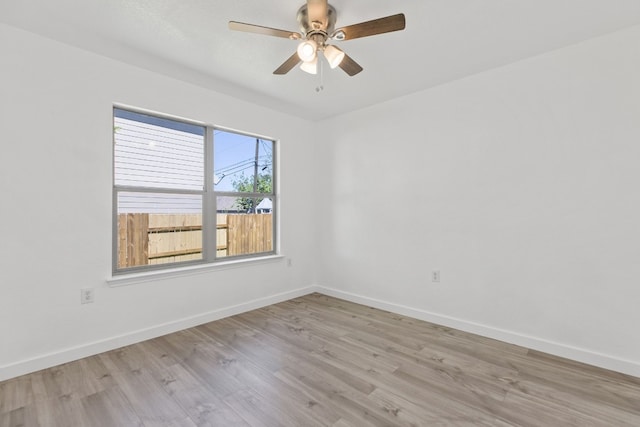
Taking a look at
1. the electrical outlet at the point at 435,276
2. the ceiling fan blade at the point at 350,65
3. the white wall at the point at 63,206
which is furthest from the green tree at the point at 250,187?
the electrical outlet at the point at 435,276

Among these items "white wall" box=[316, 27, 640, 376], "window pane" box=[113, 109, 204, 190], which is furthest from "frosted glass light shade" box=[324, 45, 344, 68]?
"window pane" box=[113, 109, 204, 190]

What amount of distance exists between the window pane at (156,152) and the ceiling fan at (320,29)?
163 cm

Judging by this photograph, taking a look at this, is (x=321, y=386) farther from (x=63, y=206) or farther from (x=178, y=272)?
(x=63, y=206)

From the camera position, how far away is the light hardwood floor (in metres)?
1.71

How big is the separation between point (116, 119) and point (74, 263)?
1328 millimetres

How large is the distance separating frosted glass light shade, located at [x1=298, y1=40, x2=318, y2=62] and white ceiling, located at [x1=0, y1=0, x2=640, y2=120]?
0.88 ft

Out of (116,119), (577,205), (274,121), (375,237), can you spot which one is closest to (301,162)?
(274,121)

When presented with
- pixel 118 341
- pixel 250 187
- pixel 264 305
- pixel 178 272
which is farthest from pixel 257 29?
pixel 264 305

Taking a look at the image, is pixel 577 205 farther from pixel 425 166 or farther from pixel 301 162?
pixel 301 162

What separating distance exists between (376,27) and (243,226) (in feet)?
8.85

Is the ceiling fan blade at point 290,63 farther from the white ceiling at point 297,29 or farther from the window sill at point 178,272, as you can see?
the window sill at point 178,272

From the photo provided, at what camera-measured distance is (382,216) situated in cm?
361

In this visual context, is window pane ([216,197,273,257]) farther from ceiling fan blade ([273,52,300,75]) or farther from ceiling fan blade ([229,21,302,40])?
ceiling fan blade ([229,21,302,40])

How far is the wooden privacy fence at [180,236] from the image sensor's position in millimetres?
2799
